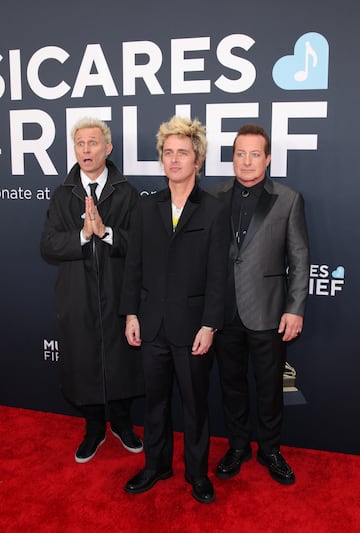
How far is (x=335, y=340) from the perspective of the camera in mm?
2986

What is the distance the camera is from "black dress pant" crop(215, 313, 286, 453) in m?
2.62

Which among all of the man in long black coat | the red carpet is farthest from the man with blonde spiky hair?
the man in long black coat

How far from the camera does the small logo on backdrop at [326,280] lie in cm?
292

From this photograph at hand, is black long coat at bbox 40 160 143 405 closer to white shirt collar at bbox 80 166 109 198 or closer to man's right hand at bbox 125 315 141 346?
white shirt collar at bbox 80 166 109 198

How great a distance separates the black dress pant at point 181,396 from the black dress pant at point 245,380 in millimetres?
229

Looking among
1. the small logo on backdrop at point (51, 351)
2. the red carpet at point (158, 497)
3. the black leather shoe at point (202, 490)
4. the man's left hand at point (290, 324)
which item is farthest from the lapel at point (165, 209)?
the small logo on backdrop at point (51, 351)

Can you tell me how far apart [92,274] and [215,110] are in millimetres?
1161

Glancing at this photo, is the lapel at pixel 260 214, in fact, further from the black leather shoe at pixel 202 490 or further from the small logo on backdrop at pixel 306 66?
the black leather shoe at pixel 202 490

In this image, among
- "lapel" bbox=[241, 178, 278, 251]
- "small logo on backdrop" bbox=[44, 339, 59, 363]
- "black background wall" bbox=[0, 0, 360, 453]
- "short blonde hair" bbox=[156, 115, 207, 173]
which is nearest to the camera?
"short blonde hair" bbox=[156, 115, 207, 173]

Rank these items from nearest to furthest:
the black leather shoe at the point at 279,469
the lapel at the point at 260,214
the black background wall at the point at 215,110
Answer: the lapel at the point at 260,214 < the black leather shoe at the point at 279,469 < the black background wall at the point at 215,110

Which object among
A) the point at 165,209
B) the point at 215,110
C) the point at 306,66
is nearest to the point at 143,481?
the point at 165,209

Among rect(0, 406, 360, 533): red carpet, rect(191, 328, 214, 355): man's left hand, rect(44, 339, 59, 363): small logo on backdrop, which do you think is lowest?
rect(0, 406, 360, 533): red carpet

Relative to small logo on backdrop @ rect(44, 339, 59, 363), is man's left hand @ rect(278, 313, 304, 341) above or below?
above

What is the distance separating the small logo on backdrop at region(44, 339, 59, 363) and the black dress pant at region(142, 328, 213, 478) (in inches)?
45.7
